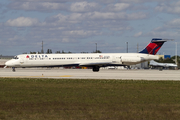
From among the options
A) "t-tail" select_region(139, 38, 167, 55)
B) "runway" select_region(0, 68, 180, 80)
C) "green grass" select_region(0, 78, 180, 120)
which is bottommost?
"runway" select_region(0, 68, 180, 80)

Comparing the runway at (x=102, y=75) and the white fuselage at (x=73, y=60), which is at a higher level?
the white fuselage at (x=73, y=60)

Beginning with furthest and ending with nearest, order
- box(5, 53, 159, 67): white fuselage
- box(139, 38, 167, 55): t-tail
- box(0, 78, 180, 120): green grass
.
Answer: box(139, 38, 167, 55): t-tail → box(5, 53, 159, 67): white fuselage → box(0, 78, 180, 120): green grass

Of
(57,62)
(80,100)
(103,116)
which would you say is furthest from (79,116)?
(57,62)

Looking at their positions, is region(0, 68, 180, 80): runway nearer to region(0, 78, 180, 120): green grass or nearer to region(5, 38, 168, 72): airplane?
region(5, 38, 168, 72): airplane

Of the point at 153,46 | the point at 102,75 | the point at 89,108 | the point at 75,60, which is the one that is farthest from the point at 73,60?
the point at 89,108

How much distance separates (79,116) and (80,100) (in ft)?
13.9

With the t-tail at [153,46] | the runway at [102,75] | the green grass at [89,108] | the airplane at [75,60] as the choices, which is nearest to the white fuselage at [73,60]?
the airplane at [75,60]

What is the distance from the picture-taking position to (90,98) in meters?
17.0

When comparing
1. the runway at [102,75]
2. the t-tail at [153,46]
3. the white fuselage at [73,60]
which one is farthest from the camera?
the t-tail at [153,46]

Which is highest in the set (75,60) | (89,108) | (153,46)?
(153,46)

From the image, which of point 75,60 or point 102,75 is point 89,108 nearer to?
point 102,75

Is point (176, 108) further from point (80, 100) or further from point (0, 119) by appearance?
point (0, 119)

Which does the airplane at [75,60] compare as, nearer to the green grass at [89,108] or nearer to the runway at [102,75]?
the runway at [102,75]

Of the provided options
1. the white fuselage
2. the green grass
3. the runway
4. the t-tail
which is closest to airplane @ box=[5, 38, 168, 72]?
the white fuselage
